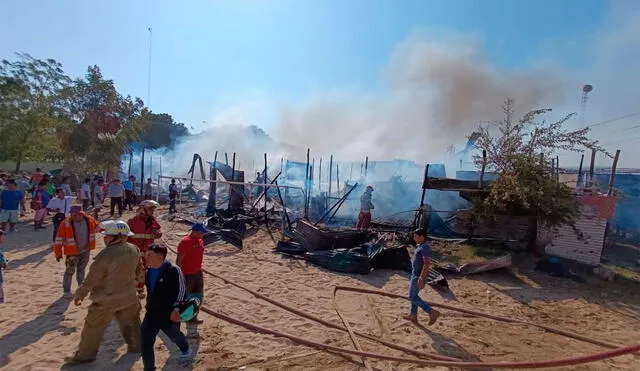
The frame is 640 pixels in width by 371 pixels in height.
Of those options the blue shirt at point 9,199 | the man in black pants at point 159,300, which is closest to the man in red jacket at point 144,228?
the man in black pants at point 159,300

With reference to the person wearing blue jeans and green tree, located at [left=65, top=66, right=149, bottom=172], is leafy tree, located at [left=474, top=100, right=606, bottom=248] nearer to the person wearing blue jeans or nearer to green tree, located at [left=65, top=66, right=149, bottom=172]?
the person wearing blue jeans

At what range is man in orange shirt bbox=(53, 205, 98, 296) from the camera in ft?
19.1

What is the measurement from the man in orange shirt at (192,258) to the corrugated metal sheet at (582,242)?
35.0ft

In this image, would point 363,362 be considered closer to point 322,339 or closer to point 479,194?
point 322,339

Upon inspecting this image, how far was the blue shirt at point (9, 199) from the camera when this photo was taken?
33.6 ft

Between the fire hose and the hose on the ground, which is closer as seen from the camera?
the fire hose

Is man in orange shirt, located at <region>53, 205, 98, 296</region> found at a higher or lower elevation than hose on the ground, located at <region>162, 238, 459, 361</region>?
higher

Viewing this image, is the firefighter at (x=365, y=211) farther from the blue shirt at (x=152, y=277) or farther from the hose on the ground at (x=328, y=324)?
the blue shirt at (x=152, y=277)

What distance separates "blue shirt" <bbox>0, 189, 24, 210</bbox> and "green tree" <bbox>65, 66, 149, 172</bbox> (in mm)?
8153

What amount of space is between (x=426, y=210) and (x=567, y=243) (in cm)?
429

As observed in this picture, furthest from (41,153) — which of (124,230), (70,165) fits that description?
(124,230)

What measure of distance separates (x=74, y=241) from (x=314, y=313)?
13.5 ft

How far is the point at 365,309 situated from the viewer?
682 centimetres

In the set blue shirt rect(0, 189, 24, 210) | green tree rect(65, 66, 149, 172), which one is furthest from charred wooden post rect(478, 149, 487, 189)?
green tree rect(65, 66, 149, 172)
